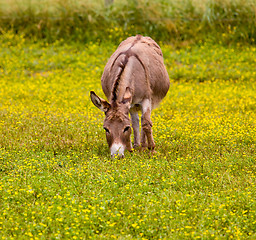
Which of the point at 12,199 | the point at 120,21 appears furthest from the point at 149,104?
the point at 120,21

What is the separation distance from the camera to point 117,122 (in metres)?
7.97

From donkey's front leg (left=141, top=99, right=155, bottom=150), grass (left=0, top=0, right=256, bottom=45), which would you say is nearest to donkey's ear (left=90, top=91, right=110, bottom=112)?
donkey's front leg (left=141, top=99, right=155, bottom=150)

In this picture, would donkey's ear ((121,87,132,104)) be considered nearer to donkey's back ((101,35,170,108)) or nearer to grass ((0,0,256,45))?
donkey's back ((101,35,170,108))

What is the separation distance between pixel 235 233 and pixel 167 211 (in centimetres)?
98

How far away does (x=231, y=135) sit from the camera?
32.6 feet

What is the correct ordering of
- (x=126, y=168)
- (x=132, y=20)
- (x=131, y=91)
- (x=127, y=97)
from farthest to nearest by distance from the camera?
(x=132, y=20) → (x=131, y=91) → (x=127, y=97) → (x=126, y=168)

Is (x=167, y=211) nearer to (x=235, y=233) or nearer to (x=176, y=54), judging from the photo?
(x=235, y=233)

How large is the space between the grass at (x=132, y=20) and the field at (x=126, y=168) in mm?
3659

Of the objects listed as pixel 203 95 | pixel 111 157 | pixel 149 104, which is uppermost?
pixel 149 104

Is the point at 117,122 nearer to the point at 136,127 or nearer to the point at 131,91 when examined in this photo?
the point at 131,91

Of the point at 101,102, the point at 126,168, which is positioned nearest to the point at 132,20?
the point at 101,102

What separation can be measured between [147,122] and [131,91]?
73 cm

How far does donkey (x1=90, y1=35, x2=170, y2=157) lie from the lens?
26.2 feet

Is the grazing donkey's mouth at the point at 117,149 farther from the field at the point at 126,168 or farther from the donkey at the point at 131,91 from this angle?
the field at the point at 126,168
